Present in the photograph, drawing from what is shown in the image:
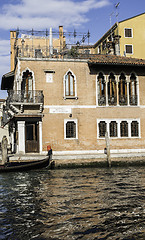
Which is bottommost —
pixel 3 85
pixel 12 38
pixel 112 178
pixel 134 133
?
pixel 112 178

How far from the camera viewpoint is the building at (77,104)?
20.5 m

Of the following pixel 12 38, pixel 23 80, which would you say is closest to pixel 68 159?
pixel 23 80

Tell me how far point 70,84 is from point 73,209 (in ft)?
46.0

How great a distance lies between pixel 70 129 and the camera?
69.1 ft

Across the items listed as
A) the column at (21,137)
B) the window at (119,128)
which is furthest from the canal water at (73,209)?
the window at (119,128)

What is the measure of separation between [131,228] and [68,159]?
39.1ft

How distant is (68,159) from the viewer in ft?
60.7

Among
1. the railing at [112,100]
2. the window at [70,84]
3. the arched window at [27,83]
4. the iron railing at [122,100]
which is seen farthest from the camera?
the iron railing at [122,100]

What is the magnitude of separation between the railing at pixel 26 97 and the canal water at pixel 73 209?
26.3ft

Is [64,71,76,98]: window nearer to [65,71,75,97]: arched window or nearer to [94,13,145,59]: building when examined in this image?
[65,71,75,97]: arched window

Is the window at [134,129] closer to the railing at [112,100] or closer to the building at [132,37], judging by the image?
the railing at [112,100]

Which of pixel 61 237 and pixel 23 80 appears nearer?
pixel 61 237

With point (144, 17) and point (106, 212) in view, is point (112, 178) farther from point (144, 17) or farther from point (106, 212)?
point (144, 17)


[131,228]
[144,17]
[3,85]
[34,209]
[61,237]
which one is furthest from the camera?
[144,17]
